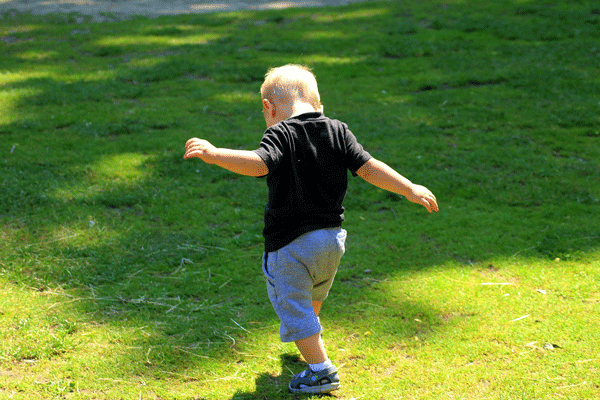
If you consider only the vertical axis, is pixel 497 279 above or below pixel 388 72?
below

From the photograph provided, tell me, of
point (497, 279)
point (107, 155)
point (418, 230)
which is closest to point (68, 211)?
point (107, 155)

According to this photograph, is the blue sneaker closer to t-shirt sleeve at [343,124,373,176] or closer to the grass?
the grass

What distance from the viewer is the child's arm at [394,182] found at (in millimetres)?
2709

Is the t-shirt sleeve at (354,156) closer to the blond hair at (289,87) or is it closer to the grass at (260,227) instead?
the blond hair at (289,87)

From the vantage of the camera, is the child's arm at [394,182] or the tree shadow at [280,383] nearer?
the child's arm at [394,182]

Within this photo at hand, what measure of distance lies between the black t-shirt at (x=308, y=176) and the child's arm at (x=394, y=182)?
47 mm

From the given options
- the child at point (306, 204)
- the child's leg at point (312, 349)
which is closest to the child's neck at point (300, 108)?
the child at point (306, 204)

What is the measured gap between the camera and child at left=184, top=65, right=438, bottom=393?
269 cm

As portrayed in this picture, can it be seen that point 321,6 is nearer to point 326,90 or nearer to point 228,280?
point 326,90

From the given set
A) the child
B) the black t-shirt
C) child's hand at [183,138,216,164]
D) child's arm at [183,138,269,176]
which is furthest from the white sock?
child's hand at [183,138,216,164]

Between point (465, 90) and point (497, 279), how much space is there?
459cm

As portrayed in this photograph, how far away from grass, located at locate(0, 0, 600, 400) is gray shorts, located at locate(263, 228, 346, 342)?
17.3 inches

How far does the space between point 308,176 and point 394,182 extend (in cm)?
43

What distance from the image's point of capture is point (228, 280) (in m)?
3.89
